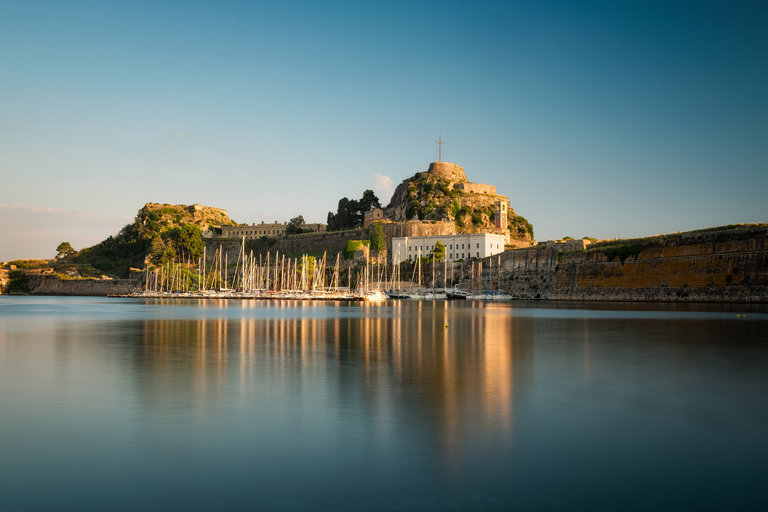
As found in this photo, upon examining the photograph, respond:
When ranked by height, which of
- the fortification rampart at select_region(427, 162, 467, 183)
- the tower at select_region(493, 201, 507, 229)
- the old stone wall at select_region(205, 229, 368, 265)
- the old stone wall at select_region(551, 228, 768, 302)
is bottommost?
the old stone wall at select_region(551, 228, 768, 302)

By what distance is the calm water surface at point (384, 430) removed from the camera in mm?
5500

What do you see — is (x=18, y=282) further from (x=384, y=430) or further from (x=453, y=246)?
(x=384, y=430)

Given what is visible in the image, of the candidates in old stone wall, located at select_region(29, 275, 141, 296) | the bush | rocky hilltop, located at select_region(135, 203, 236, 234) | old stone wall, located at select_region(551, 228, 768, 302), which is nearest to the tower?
old stone wall, located at select_region(551, 228, 768, 302)

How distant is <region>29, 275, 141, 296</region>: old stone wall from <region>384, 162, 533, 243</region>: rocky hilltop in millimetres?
40961

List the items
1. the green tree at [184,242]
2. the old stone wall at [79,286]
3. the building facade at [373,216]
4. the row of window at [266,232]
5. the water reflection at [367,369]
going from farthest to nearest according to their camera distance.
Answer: the row of window at [266,232] < the green tree at [184,242] < the old stone wall at [79,286] < the building facade at [373,216] < the water reflection at [367,369]

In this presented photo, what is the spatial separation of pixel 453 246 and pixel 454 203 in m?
12.6

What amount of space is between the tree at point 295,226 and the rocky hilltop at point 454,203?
1532 cm

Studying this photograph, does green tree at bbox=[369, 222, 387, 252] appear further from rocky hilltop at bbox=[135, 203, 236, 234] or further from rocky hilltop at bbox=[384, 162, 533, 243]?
rocky hilltop at bbox=[135, 203, 236, 234]

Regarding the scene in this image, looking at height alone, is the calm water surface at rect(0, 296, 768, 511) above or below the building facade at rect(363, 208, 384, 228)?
below

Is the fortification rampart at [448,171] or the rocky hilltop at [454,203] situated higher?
the fortification rampart at [448,171]

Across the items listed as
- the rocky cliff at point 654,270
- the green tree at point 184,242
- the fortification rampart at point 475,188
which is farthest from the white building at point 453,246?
the green tree at point 184,242

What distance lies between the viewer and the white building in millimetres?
74312

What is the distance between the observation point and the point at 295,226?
331 ft

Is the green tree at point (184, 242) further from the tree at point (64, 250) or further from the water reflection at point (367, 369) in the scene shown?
the water reflection at point (367, 369)
